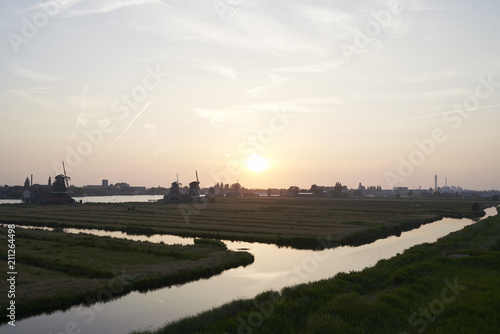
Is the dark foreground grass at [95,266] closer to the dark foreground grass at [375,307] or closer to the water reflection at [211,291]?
the water reflection at [211,291]

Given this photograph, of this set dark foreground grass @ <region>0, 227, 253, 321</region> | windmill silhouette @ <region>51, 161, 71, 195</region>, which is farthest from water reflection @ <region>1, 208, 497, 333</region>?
windmill silhouette @ <region>51, 161, 71, 195</region>

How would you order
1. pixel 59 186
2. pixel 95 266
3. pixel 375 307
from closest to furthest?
pixel 375 307
pixel 95 266
pixel 59 186

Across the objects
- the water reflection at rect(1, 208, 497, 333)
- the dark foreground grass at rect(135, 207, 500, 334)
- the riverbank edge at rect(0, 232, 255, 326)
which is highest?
the dark foreground grass at rect(135, 207, 500, 334)

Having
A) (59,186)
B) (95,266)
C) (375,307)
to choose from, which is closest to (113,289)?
(95,266)

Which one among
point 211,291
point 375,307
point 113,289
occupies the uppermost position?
point 375,307

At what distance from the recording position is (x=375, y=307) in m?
14.8

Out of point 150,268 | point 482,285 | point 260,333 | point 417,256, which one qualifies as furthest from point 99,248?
point 482,285

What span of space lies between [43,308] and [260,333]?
10.0 meters

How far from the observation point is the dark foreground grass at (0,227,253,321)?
17719 millimetres

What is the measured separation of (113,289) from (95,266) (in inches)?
196

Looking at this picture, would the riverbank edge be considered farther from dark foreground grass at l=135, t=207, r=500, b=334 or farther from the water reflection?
dark foreground grass at l=135, t=207, r=500, b=334

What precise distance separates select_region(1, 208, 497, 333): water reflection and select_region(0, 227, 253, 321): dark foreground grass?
0.82m

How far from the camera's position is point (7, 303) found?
52.6 ft

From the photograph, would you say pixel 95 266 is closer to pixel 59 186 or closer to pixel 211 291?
pixel 211 291
